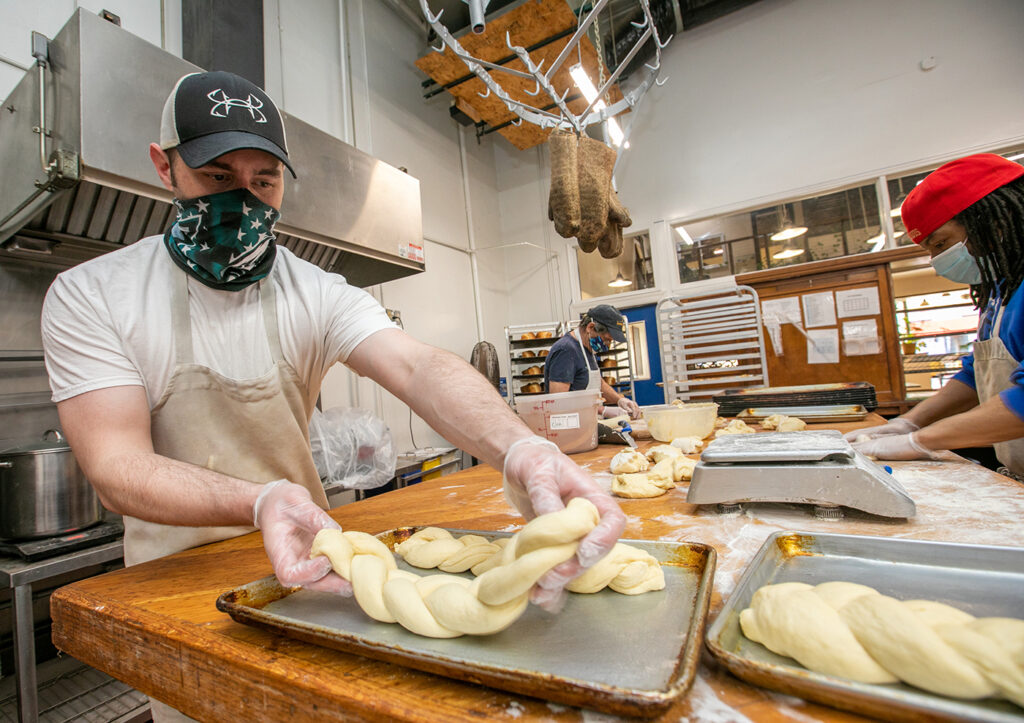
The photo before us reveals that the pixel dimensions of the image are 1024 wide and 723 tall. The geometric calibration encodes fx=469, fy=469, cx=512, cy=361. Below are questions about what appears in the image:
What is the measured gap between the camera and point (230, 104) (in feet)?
3.65

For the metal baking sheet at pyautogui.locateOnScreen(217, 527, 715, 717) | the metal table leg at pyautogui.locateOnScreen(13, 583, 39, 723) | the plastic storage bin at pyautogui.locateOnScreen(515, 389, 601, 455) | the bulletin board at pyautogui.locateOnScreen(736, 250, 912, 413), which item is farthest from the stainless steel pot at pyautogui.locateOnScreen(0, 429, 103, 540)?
the bulletin board at pyautogui.locateOnScreen(736, 250, 912, 413)

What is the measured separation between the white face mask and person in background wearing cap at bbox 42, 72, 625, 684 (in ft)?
6.88

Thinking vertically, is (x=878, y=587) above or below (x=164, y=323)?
below

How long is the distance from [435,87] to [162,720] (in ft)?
20.4

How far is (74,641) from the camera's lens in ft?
2.74

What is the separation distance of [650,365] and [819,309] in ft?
6.80

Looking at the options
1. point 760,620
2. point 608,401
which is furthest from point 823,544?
point 608,401

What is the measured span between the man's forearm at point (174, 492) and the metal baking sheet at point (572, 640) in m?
Answer: 0.27

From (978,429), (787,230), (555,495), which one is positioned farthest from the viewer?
(787,230)

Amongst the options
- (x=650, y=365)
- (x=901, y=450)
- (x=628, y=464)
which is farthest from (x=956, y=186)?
(x=650, y=365)

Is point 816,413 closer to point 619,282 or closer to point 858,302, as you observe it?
point 858,302

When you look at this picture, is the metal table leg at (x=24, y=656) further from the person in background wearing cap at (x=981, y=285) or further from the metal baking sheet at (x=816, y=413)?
the metal baking sheet at (x=816, y=413)

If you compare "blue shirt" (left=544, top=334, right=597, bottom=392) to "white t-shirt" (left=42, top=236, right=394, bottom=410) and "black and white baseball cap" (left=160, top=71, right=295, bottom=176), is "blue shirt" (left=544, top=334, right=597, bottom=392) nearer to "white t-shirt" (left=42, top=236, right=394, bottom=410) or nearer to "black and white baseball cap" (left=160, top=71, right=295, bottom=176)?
"white t-shirt" (left=42, top=236, right=394, bottom=410)

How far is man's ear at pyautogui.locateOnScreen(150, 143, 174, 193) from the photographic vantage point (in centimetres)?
117
